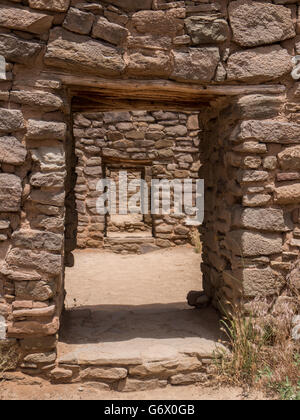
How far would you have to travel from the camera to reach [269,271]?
9.46ft

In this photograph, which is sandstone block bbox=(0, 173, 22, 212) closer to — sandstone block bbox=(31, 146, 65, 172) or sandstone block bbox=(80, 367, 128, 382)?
sandstone block bbox=(31, 146, 65, 172)

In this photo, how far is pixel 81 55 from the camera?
8.69 ft

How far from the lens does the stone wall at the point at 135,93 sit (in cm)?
260

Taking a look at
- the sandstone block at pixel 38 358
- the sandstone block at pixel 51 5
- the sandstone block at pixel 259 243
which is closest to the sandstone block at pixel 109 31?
the sandstone block at pixel 51 5

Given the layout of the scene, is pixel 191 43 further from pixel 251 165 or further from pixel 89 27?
pixel 251 165

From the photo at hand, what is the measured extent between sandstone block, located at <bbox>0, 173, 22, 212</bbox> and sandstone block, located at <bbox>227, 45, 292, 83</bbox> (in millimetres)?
1708

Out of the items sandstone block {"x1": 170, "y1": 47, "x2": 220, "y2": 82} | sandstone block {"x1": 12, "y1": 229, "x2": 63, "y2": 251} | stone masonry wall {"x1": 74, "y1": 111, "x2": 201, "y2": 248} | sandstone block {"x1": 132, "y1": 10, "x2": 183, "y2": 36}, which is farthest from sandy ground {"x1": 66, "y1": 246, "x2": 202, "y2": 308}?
sandstone block {"x1": 132, "y1": 10, "x2": 183, "y2": 36}

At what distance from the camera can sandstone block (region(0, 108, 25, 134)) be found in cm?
256

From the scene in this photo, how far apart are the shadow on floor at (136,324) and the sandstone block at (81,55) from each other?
6.84 ft

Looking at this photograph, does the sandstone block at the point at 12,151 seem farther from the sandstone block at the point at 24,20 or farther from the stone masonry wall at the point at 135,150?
the stone masonry wall at the point at 135,150
